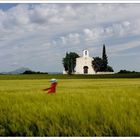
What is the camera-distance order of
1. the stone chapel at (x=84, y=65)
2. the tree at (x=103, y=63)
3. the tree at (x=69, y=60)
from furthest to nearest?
the stone chapel at (x=84, y=65) < the tree at (x=103, y=63) < the tree at (x=69, y=60)

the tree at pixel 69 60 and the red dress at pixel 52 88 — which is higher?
the tree at pixel 69 60

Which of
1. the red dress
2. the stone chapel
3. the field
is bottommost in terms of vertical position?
the field

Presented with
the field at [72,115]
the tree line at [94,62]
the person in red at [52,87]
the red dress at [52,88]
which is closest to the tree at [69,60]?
the tree line at [94,62]

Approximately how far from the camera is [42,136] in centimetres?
611

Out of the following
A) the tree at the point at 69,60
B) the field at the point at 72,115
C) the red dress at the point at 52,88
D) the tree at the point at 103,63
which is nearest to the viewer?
the field at the point at 72,115

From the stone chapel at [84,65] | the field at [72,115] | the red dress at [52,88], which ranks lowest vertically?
the field at [72,115]

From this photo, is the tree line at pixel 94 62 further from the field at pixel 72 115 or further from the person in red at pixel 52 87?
the field at pixel 72 115

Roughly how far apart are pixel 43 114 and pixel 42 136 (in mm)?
354

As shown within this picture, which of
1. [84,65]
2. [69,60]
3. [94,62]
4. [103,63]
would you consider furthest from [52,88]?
[84,65]

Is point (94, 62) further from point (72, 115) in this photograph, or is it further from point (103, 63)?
point (72, 115)

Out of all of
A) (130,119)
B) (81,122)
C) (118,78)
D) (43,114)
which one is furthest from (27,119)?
(118,78)

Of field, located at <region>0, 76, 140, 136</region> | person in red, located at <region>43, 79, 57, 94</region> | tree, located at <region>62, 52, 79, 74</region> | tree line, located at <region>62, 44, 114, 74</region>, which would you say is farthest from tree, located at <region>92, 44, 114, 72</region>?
field, located at <region>0, 76, 140, 136</region>

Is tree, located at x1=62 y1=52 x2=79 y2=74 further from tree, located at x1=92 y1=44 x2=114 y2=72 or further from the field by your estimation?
the field

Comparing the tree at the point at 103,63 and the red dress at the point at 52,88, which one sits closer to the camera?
the red dress at the point at 52,88
